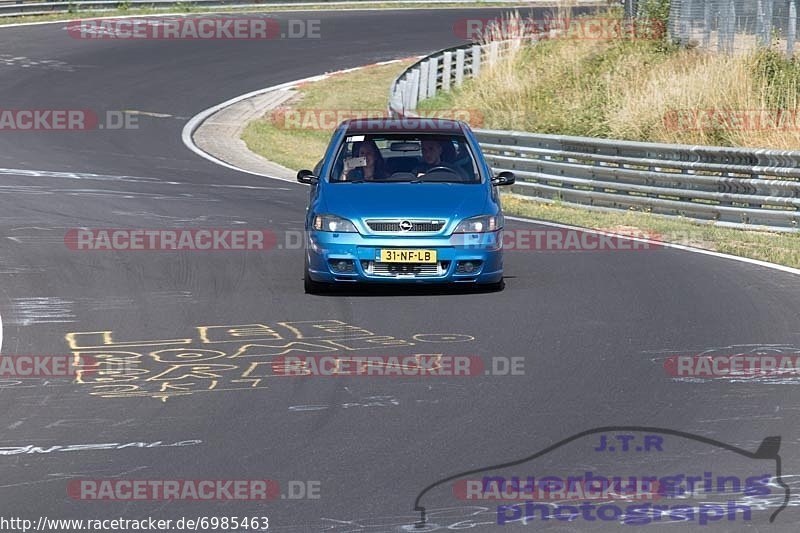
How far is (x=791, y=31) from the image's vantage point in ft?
86.9

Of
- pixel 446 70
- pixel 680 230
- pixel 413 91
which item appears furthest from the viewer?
pixel 446 70

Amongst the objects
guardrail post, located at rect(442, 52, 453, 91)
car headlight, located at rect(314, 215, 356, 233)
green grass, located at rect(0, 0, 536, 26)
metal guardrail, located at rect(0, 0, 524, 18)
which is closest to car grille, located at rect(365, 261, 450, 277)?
car headlight, located at rect(314, 215, 356, 233)

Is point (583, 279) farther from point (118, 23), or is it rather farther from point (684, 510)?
point (118, 23)

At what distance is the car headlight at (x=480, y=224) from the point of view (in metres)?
13.2

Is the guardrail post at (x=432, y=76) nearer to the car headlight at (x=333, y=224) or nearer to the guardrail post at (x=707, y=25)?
the guardrail post at (x=707, y=25)

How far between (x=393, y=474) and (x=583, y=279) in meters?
7.14

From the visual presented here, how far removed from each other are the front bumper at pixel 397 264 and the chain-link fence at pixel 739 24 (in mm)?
14992

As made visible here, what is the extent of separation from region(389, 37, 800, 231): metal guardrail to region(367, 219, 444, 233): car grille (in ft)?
21.3

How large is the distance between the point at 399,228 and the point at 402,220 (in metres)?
0.08

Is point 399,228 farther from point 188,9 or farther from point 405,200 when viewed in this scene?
point 188,9

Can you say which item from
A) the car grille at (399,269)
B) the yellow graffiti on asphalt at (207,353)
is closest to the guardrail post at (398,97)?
the car grille at (399,269)

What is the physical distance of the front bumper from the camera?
13.1 meters

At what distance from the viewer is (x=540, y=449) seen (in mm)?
7898

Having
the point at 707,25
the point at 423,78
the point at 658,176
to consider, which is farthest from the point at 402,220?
the point at 423,78
